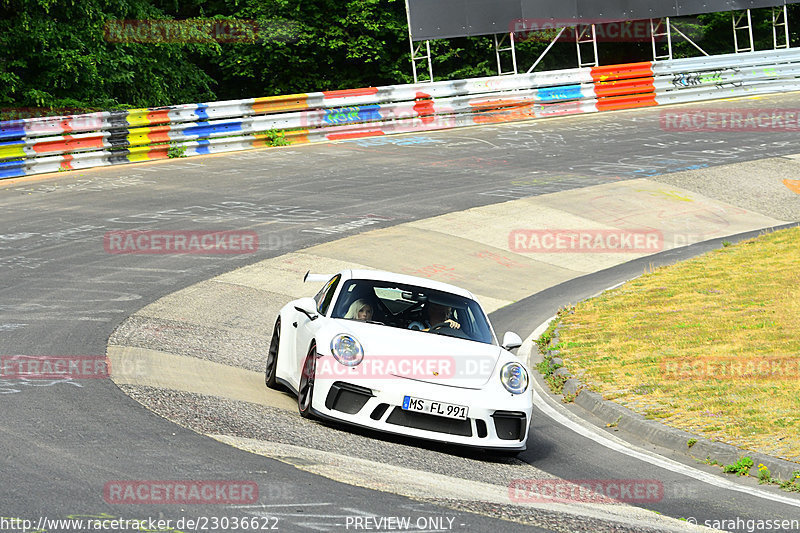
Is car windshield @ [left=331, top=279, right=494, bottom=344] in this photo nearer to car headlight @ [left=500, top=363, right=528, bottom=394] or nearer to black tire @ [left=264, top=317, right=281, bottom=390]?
car headlight @ [left=500, top=363, right=528, bottom=394]

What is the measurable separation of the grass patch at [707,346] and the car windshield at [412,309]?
2091mm

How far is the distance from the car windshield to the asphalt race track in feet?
3.70

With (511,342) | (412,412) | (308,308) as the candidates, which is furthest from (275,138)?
(412,412)

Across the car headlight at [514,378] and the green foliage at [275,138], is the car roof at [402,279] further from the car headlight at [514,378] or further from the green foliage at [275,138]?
the green foliage at [275,138]

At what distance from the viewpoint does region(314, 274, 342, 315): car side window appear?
9461 mm

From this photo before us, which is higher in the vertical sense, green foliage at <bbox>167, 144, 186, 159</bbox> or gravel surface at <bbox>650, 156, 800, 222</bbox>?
green foliage at <bbox>167, 144, 186, 159</bbox>

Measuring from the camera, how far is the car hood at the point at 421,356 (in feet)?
26.9

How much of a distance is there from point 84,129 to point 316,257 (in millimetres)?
10049

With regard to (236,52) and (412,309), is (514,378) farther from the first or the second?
(236,52)

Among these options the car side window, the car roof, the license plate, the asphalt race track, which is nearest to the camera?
the asphalt race track

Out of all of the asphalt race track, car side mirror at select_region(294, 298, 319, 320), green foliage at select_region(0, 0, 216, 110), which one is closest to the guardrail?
the asphalt race track

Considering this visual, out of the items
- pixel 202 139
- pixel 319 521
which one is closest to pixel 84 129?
pixel 202 139

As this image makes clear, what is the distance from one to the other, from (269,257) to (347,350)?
29.4ft

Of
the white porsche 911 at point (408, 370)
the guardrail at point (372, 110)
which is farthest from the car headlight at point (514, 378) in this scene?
the guardrail at point (372, 110)
